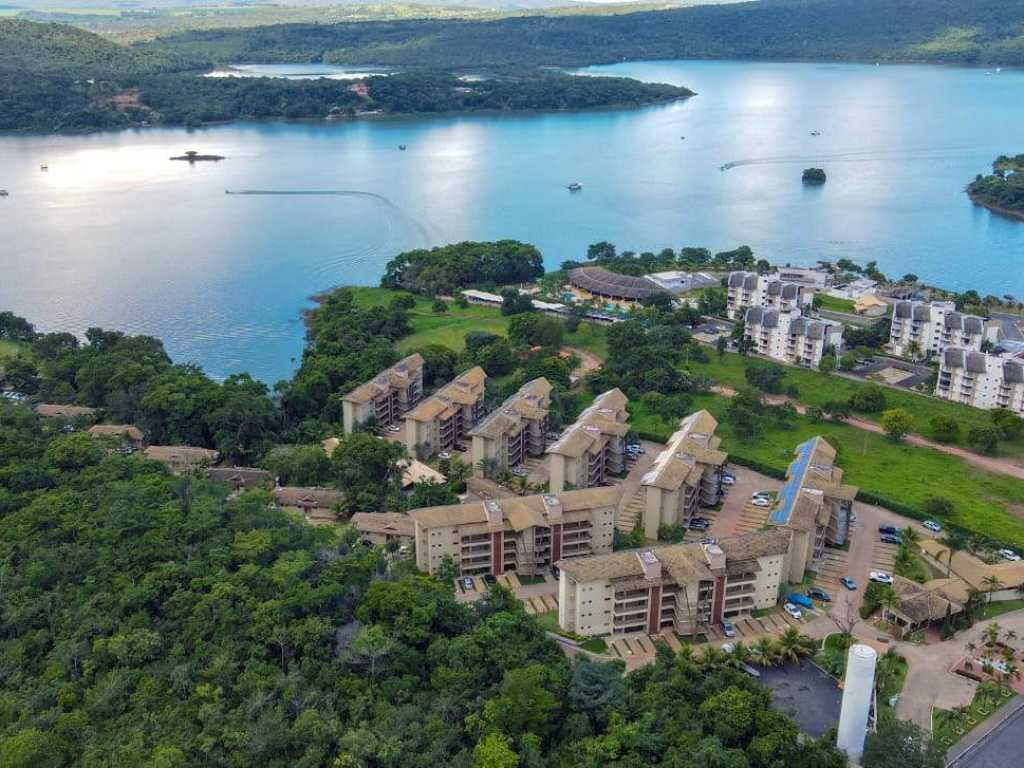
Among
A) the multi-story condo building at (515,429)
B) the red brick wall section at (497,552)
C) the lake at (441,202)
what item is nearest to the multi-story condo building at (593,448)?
the multi-story condo building at (515,429)

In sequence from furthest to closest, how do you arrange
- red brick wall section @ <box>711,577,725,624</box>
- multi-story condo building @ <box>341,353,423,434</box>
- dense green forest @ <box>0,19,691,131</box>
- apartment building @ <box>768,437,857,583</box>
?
1. dense green forest @ <box>0,19,691,131</box>
2. multi-story condo building @ <box>341,353,423,434</box>
3. apartment building @ <box>768,437,857,583</box>
4. red brick wall section @ <box>711,577,725,624</box>

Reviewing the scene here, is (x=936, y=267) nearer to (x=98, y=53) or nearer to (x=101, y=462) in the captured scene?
(x=101, y=462)

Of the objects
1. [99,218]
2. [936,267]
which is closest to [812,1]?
[936,267]

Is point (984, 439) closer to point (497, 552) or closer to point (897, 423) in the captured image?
point (897, 423)

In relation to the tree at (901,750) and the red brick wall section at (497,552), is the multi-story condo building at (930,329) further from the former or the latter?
the tree at (901,750)

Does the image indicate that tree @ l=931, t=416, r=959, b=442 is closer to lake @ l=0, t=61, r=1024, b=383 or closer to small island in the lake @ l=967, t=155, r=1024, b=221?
lake @ l=0, t=61, r=1024, b=383

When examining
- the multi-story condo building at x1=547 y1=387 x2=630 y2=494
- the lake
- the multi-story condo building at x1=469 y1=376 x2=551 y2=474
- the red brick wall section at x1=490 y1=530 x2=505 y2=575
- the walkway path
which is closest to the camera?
the red brick wall section at x1=490 y1=530 x2=505 y2=575

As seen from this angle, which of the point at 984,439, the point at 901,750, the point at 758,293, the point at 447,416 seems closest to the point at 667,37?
the point at 758,293

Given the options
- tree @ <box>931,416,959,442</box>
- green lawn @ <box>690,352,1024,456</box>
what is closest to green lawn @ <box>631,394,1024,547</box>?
tree @ <box>931,416,959,442</box>
